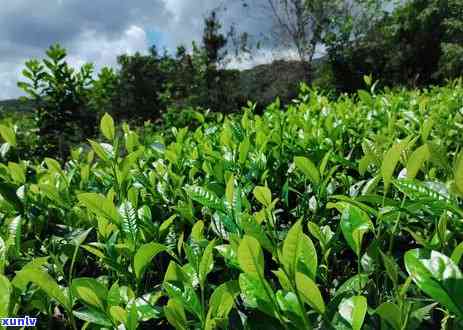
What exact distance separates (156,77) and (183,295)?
20639 mm

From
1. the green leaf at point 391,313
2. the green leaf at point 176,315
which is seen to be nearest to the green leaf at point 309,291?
the green leaf at point 391,313

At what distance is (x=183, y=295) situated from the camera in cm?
100

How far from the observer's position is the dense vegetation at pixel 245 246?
0.90m

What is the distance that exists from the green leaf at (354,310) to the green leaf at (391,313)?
0.03m

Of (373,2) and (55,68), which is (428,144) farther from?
(373,2)

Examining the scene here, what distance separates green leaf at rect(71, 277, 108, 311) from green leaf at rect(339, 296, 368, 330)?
21.9 inches

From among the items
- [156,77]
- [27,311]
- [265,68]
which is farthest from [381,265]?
[265,68]

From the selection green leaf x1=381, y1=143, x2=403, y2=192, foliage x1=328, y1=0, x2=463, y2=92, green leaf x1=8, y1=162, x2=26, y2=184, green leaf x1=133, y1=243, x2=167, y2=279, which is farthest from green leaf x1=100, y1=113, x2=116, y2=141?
foliage x1=328, y1=0, x2=463, y2=92

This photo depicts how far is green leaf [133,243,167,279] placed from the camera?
1072 mm

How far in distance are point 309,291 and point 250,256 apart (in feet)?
0.42

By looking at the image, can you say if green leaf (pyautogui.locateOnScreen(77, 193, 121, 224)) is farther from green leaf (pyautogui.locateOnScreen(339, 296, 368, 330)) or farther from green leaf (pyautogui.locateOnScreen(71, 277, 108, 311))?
green leaf (pyautogui.locateOnScreen(339, 296, 368, 330))

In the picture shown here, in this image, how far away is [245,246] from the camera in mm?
867

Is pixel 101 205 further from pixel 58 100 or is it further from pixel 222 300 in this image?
pixel 58 100

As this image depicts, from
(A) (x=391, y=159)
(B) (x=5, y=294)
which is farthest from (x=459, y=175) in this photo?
(B) (x=5, y=294)
